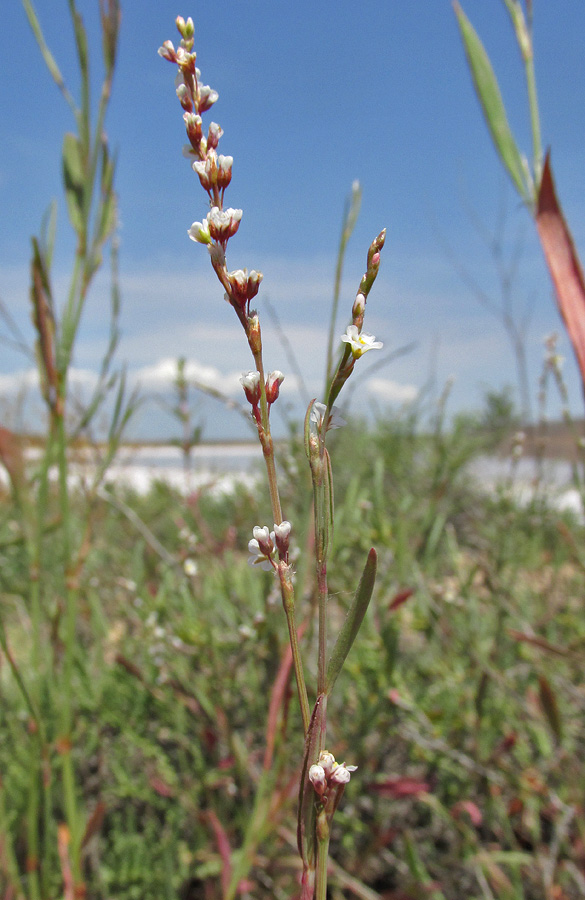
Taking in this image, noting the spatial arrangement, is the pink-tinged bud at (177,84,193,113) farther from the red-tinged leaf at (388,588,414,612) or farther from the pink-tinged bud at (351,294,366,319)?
the red-tinged leaf at (388,588,414,612)

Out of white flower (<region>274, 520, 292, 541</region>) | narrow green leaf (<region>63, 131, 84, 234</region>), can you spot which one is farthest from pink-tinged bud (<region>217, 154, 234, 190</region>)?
narrow green leaf (<region>63, 131, 84, 234</region>)

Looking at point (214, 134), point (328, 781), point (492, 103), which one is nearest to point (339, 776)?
point (328, 781)

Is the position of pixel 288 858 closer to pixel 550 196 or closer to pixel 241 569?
pixel 241 569

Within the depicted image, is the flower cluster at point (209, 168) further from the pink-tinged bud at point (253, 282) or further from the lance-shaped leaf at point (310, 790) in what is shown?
the lance-shaped leaf at point (310, 790)

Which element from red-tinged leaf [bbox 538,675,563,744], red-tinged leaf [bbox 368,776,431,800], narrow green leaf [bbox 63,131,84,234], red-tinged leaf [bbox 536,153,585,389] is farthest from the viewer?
red-tinged leaf [bbox 368,776,431,800]

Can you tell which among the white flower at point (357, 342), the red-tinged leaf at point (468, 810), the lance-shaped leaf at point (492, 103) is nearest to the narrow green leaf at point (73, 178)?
the lance-shaped leaf at point (492, 103)
